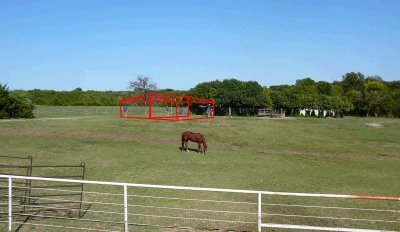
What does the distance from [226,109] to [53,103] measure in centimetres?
3478

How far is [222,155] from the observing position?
2548 cm

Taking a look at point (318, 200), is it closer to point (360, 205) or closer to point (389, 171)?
point (360, 205)

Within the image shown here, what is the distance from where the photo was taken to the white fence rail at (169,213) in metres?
9.95

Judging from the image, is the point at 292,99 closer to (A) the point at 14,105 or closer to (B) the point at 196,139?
(A) the point at 14,105

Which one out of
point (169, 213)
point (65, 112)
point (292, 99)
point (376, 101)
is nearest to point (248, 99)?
point (292, 99)

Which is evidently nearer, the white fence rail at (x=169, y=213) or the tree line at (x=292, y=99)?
the white fence rail at (x=169, y=213)

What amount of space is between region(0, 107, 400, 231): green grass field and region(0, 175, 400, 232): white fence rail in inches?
78.8

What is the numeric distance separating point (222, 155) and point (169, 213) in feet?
44.1

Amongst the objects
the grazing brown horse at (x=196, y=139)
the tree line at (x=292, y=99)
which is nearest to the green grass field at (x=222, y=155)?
the grazing brown horse at (x=196, y=139)

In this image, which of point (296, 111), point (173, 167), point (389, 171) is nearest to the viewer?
point (173, 167)

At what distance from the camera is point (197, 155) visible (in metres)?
24.8

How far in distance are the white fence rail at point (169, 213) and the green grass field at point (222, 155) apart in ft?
6.57

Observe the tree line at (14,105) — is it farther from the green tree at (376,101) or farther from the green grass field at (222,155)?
the green tree at (376,101)

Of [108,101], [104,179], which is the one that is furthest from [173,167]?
[108,101]
